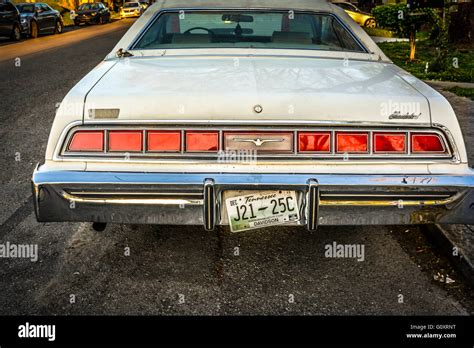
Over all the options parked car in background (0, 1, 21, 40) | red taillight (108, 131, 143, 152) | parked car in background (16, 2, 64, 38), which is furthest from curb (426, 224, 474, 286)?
parked car in background (16, 2, 64, 38)

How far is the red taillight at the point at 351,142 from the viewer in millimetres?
2777

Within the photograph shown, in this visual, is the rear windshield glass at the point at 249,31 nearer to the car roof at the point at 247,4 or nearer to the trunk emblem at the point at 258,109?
the car roof at the point at 247,4

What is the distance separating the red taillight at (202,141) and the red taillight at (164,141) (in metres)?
0.05

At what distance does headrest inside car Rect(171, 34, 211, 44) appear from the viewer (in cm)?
405

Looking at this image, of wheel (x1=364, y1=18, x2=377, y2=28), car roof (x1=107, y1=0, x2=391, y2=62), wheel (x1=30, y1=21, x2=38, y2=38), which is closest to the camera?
car roof (x1=107, y1=0, x2=391, y2=62)

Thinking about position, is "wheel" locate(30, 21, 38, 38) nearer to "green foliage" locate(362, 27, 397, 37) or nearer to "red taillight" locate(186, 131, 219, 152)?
"green foliage" locate(362, 27, 397, 37)

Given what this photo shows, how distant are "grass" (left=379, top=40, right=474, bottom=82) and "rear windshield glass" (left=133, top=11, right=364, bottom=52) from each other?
645cm

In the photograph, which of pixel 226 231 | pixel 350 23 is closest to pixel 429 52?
pixel 350 23

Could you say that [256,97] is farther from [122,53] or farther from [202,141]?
[122,53]

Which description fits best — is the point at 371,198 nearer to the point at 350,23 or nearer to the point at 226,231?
the point at 226,231

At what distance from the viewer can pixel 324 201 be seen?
2.73 meters

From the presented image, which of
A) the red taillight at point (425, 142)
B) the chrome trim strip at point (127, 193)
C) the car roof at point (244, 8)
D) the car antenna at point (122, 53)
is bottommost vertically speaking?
the chrome trim strip at point (127, 193)

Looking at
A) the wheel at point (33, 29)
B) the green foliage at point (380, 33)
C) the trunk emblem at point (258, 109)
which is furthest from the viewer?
the green foliage at point (380, 33)

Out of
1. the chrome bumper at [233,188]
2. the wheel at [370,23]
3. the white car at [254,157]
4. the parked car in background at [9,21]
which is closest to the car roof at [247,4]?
the white car at [254,157]
